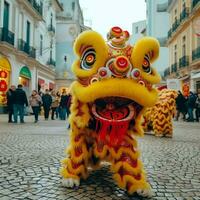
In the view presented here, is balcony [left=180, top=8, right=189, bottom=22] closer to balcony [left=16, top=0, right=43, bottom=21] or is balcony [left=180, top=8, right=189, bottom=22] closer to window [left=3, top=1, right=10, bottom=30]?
balcony [left=16, top=0, right=43, bottom=21]

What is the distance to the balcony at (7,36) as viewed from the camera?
21938 millimetres

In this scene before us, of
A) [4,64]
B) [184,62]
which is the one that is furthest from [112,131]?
[184,62]

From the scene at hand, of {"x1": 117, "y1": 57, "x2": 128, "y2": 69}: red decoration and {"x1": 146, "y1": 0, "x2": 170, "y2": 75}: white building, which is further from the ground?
{"x1": 146, "y1": 0, "x2": 170, "y2": 75}: white building

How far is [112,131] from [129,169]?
433mm

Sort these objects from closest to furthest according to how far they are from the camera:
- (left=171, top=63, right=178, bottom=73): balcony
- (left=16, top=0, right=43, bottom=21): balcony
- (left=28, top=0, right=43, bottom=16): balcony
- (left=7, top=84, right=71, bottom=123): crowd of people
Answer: (left=7, top=84, right=71, bottom=123): crowd of people → (left=16, top=0, right=43, bottom=21): balcony → (left=28, top=0, right=43, bottom=16): balcony → (left=171, top=63, right=178, bottom=73): balcony

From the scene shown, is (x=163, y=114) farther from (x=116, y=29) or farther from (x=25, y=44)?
(x=25, y=44)

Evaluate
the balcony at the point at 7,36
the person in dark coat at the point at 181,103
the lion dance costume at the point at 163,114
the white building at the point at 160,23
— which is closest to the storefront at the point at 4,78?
the balcony at the point at 7,36

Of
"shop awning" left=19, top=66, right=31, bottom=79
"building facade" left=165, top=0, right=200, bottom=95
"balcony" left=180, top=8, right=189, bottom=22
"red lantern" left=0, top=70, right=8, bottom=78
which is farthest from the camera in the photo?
"balcony" left=180, top=8, right=189, bottom=22

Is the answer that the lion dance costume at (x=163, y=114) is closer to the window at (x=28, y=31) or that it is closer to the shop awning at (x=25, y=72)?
the shop awning at (x=25, y=72)

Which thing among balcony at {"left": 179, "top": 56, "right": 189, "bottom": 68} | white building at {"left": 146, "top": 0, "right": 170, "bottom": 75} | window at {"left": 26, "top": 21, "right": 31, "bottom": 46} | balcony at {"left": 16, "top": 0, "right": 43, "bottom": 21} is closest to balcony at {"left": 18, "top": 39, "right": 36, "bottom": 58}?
window at {"left": 26, "top": 21, "right": 31, "bottom": 46}

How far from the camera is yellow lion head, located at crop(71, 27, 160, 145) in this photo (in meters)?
3.53

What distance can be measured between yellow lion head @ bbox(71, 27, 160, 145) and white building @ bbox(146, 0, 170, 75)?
43655 mm

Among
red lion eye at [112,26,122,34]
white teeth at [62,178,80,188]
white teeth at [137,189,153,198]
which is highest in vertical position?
red lion eye at [112,26,122,34]

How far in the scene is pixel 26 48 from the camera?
88.4 feet
